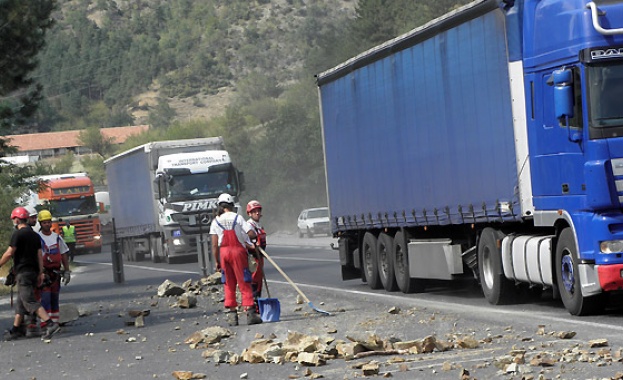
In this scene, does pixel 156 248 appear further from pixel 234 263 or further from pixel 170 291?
pixel 234 263

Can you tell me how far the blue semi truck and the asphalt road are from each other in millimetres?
633

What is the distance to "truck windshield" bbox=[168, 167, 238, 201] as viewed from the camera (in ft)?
146

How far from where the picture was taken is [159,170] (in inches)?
1764

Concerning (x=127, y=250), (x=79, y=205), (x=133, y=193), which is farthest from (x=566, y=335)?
(x=79, y=205)

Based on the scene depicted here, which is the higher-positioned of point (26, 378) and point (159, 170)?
point (159, 170)

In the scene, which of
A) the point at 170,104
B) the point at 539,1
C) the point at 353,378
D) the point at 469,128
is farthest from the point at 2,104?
the point at 170,104

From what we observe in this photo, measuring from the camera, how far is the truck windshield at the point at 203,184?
44.4 meters

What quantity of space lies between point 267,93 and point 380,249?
12723 cm

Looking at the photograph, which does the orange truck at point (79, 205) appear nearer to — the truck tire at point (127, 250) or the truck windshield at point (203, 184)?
the truck tire at point (127, 250)

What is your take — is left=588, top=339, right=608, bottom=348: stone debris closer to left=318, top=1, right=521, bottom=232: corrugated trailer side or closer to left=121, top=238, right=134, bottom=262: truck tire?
left=318, top=1, right=521, bottom=232: corrugated trailer side

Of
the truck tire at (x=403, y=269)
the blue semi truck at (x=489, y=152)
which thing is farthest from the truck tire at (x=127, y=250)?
the truck tire at (x=403, y=269)

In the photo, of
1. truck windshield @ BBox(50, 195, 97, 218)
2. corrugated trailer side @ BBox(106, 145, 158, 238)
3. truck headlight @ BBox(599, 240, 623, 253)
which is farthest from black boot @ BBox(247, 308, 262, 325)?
truck windshield @ BBox(50, 195, 97, 218)

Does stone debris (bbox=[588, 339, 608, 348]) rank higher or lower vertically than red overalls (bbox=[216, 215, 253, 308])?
lower

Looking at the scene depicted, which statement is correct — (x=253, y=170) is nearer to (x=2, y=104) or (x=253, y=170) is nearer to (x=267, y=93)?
(x=267, y=93)
